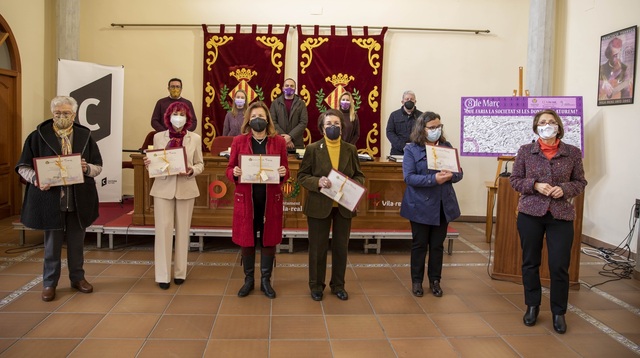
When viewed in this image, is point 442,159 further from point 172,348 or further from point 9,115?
point 9,115

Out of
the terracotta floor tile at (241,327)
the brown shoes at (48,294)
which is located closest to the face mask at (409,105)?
the terracotta floor tile at (241,327)

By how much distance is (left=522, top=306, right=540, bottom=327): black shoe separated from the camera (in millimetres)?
3639

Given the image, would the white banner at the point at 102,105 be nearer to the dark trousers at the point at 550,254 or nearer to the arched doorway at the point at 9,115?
the arched doorway at the point at 9,115

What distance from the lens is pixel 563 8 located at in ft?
23.7

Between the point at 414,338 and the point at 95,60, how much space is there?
6465mm

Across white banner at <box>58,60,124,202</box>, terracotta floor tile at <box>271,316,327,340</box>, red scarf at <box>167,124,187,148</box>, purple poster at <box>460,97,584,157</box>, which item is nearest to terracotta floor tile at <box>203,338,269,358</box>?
terracotta floor tile at <box>271,316,327,340</box>

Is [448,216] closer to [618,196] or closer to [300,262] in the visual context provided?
[300,262]

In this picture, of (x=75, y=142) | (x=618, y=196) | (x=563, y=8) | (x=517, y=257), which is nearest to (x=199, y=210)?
(x=75, y=142)

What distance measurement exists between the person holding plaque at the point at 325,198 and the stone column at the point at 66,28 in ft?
16.4

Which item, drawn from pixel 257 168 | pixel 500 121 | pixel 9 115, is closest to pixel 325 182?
pixel 257 168

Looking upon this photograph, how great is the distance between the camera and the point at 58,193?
387 cm

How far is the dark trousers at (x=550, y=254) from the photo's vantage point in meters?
3.50

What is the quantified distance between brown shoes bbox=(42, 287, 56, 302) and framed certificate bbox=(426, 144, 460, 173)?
119 inches

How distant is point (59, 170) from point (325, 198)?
Answer: 1.96 metres
